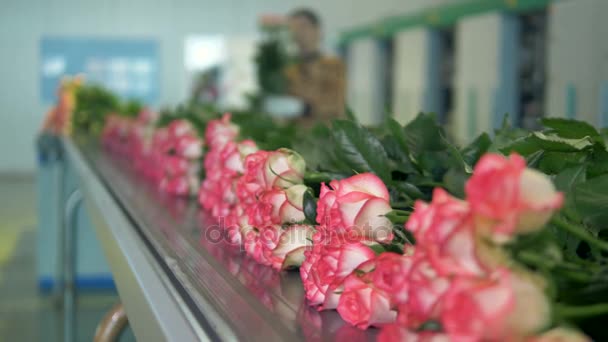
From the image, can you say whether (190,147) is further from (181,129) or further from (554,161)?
(554,161)

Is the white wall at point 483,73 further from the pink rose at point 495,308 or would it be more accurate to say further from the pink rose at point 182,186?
the pink rose at point 495,308

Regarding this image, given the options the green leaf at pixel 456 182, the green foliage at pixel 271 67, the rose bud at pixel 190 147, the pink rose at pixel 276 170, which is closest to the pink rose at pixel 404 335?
the green leaf at pixel 456 182

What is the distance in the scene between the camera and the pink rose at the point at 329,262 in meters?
0.55

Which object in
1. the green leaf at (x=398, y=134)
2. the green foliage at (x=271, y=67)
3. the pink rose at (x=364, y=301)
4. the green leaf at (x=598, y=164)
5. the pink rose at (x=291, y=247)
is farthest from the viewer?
the green foliage at (x=271, y=67)

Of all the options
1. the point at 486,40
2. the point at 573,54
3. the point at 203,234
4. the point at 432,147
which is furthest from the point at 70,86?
the point at 432,147

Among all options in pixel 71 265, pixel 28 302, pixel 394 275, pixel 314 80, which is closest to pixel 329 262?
pixel 394 275

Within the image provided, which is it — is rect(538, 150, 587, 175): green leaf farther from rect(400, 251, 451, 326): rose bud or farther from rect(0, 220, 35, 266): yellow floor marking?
rect(0, 220, 35, 266): yellow floor marking

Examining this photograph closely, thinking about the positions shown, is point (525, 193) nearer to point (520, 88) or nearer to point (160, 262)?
point (160, 262)

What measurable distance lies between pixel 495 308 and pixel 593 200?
0.29 m

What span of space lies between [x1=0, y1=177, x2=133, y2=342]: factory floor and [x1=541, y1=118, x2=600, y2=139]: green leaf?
1.78 m

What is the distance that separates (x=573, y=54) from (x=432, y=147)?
3.82 metres

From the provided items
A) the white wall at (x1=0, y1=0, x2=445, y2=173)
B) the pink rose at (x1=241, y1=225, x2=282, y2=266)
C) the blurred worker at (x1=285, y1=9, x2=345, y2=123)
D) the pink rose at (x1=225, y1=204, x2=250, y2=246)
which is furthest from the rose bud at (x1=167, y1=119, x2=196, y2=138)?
the white wall at (x1=0, y1=0, x2=445, y2=173)

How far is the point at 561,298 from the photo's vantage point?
408 millimetres

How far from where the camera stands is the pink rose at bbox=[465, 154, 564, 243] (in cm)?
34
